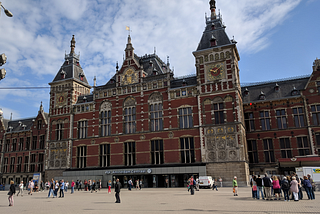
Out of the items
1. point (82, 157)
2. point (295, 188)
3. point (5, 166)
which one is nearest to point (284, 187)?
point (295, 188)

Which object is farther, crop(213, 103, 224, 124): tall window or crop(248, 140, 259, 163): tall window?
crop(248, 140, 259, 163): tall window

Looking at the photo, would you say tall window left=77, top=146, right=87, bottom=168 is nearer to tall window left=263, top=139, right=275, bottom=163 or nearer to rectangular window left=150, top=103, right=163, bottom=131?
rectangular window left=150, top=103, right=163, bottom=131

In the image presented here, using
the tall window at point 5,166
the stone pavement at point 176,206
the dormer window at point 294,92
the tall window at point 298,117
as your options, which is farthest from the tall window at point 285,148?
the tall window at point 5,166

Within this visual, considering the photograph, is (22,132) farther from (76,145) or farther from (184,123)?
(184,123)

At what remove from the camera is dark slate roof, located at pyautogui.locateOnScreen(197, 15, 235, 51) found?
132ft

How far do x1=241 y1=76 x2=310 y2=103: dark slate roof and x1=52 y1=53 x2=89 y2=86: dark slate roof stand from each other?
99.6ft

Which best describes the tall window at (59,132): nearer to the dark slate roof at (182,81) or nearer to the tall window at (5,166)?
the tall window at (5,166)

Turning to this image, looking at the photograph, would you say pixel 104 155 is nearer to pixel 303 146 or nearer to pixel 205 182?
pixel 205 182

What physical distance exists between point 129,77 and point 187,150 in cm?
1566

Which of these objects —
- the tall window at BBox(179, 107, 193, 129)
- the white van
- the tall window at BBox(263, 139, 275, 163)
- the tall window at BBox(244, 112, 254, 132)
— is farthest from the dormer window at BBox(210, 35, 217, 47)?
the white van

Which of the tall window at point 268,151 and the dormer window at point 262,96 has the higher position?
the dormer window at point 262,96

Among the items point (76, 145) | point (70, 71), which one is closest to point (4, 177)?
point (76, 145)

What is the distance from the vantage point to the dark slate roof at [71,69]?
51.7 metres

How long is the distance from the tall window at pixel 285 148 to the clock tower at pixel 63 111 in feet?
110
